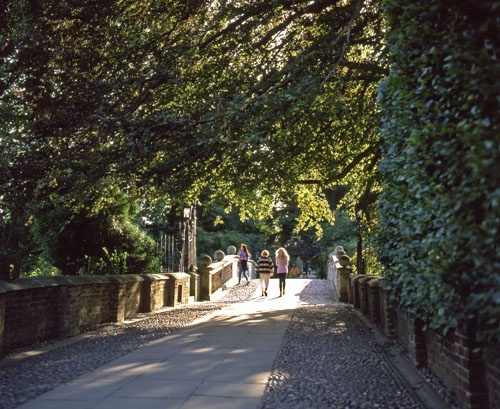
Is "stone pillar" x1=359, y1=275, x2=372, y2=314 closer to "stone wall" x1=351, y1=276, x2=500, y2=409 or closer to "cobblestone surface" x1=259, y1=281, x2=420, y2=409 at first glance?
"cobblestone surface" x1=259, y1=281, x2=420, y2=409

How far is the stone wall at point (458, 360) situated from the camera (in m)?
4.18

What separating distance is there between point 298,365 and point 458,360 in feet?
8.10

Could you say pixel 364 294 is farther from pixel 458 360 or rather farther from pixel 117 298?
pixel 458 360

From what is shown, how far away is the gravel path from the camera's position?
5230mm

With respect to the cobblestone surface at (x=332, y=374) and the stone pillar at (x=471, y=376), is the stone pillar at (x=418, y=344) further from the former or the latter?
the stone pillar at (x=471, y=376)

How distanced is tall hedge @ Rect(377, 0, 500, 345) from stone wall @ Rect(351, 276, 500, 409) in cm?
24

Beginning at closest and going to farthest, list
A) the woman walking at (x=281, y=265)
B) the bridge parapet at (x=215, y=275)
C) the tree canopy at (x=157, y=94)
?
the tree canopy at (x=157, y=94), the bridge parapet at (x=215, y=275), the woman walking at (x=281, y=265)

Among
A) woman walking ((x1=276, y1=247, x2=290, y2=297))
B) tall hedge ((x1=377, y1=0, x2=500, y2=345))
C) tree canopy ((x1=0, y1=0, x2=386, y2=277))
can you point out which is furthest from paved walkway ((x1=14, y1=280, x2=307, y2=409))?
woman walking ((x1=276, y1=247, x2=290, y2=297))

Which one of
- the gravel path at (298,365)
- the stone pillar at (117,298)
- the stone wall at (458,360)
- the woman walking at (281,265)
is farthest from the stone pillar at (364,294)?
the woman walking at (281,265)

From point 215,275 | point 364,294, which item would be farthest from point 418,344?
point 215,275

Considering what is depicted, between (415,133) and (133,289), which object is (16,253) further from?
(415,133)

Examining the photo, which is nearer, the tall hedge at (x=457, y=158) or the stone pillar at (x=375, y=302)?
the tall hedge at (x=457, y=158)

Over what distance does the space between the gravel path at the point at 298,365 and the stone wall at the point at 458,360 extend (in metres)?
0.39

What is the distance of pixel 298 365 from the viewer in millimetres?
6785
